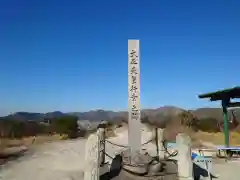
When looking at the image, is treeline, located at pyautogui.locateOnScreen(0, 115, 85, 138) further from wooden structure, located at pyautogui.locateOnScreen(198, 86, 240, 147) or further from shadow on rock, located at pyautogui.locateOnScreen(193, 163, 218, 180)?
shadow on rock, located at pyautogui.locateOnScreen(193, 163, 218, 180)

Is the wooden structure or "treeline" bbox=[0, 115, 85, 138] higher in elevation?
the wooden structure

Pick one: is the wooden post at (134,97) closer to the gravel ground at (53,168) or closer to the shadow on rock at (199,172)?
the shadow on rock at (199,172)

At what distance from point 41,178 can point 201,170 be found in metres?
6.27

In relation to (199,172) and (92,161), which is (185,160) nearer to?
(199,172)

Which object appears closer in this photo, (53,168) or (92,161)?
(92,161)

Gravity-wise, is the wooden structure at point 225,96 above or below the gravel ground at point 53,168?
above

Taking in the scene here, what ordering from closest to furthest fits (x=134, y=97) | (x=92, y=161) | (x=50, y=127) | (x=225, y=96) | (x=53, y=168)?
(x=92, y=161) < (x=134, y=97) < (x=53, y=168) < (x=225, y=96) < (x=50, y=127)

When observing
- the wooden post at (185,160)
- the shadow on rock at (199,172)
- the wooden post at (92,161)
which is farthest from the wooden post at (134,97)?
the wooden post at (92,161)

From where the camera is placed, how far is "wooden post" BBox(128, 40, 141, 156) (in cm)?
1005

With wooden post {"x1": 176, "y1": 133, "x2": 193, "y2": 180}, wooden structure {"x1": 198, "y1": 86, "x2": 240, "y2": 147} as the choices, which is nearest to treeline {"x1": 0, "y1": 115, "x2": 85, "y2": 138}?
wooden structure {"x1": 198, "y1": 86, "x2": 240, "y2": 147}

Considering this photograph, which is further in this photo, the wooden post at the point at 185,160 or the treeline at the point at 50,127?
the treeline at the point at 50,127

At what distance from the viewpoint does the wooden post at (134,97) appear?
33.0ft

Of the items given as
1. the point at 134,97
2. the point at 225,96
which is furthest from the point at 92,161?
the point at 225,96

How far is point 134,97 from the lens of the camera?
10.2 metres
